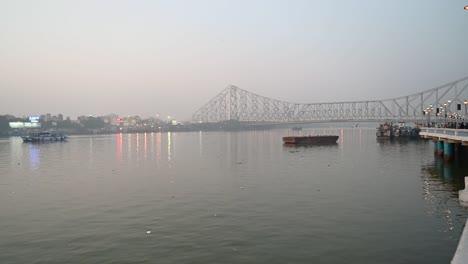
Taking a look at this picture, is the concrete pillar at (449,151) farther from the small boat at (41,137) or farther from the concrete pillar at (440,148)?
the small boat at (41,137)

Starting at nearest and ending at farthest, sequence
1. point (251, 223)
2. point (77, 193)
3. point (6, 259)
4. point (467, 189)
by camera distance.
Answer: point (6, 259) < point (251, 223) < point (467, 189) < point (77, 193)

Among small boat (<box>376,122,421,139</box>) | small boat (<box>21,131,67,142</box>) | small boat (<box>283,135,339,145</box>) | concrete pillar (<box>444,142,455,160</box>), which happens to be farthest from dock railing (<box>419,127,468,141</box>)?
small boat (<box>21,131,67,142</box>)

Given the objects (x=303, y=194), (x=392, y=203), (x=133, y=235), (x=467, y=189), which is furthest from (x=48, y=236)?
(x=467, y=189)

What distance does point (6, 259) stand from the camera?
44.3 ft

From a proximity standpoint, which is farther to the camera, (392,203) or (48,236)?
(392,203)

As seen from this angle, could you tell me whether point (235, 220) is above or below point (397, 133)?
below

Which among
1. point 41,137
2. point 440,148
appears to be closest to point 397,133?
point 440,148

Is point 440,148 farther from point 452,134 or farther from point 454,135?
point 454,135

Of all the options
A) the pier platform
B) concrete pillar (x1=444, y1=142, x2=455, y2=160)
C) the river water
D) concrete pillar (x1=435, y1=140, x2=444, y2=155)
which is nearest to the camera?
the river water

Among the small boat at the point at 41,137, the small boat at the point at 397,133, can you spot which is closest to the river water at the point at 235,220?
the small boat at the point at 397,133

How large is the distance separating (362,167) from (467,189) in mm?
20295

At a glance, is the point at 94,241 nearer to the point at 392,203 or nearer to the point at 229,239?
the point at 229,239

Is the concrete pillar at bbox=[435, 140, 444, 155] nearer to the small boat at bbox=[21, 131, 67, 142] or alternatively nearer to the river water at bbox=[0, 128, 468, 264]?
the river water at bbox=[0, 128, 468, 264]

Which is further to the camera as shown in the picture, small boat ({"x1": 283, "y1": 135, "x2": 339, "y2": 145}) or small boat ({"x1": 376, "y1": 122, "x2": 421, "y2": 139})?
small boat ({"x1": 376, "y1": 122, "x2": 421, "y2": 139})
